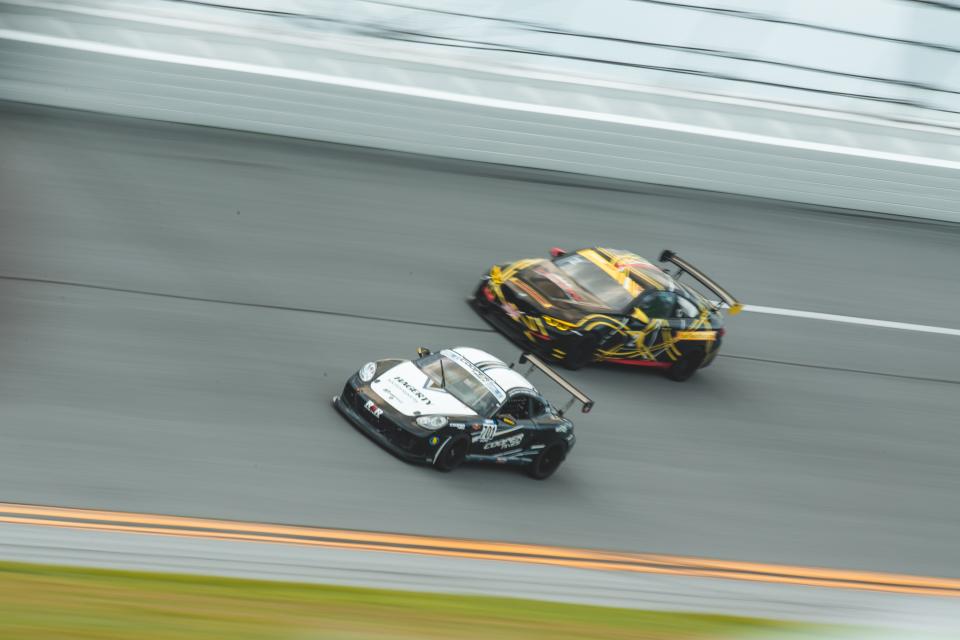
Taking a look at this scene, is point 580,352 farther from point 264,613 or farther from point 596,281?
point 264,613

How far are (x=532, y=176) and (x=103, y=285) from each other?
801cm

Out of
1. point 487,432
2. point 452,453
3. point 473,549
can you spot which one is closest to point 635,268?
point 487,432

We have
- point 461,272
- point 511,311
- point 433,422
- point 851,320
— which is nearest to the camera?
point 433,422

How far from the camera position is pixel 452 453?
1264 cm

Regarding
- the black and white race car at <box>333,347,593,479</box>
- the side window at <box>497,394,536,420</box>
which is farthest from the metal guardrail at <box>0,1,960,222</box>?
the side window at <box>497,394,536,420</box>

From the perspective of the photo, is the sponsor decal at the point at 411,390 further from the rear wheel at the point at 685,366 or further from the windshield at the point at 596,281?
the rear wheel at the point at 685,366

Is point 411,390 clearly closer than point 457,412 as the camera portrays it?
No

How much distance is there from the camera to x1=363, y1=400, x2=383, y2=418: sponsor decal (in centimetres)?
1270

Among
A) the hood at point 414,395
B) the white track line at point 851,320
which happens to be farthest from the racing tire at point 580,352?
the white track line at point 851,320

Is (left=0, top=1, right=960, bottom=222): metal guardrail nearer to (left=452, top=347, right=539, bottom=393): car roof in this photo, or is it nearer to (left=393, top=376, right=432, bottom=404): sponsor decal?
(left=452, top=347, right=539, bottom=393): car roof

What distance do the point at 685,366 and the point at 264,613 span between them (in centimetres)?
847

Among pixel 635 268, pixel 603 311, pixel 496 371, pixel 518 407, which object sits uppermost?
pixel 635 268

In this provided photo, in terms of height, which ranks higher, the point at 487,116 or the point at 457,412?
the point at 487,116

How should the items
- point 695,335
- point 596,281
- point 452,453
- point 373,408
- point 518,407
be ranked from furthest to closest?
point 695,335
point 596,281
point 518,407
point 373,408
point 452,453
